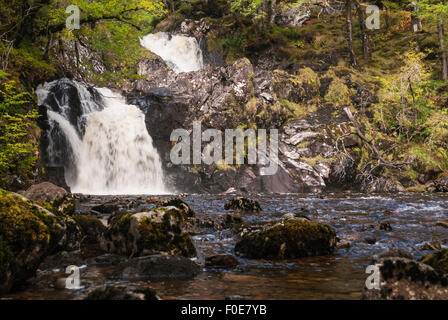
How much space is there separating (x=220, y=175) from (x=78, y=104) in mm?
10450

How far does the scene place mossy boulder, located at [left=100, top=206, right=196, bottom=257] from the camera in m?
5.57

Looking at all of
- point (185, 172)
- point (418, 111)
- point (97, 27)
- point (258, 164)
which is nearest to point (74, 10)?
point (97, 27)

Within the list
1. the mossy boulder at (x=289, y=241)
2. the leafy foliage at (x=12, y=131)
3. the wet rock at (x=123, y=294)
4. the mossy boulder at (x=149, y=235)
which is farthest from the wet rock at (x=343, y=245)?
the leafy foliage at (x=12, y=131)

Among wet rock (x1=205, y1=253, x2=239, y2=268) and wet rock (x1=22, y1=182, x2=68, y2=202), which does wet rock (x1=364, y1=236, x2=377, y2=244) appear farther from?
wet rock (x1=22, y1=182, x2=68, y2=202)

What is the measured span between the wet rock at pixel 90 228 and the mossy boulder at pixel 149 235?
41.5 inches

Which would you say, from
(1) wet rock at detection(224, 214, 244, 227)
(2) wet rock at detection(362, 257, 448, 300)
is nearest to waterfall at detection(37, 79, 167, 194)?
(1) wet rock at detection(224, 214, 244, 227)

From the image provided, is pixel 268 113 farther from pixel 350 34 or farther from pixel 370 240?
pixel 370 240

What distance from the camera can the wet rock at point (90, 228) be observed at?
6969 mm

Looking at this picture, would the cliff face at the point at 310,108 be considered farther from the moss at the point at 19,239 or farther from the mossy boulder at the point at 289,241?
the moss at the point at 19,239

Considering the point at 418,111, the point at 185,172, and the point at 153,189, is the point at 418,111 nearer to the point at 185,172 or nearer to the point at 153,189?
the point at 185,172

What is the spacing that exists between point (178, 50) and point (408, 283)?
111ft

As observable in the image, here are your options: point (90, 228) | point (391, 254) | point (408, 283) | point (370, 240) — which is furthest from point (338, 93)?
point (408, 283)

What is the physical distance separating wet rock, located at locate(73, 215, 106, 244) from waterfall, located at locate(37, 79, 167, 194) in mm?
13950

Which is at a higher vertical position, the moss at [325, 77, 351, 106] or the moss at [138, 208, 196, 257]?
the moss at [325, 77, 351, 106]
